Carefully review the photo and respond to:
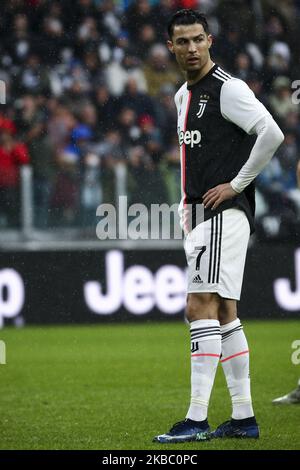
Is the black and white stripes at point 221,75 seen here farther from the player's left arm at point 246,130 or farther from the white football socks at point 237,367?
the white football socks at point 237,367

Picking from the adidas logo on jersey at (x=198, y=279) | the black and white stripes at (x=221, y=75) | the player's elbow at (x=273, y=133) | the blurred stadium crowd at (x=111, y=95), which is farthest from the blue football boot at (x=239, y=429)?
the blurred stadium crowd at (x=111, y=95)

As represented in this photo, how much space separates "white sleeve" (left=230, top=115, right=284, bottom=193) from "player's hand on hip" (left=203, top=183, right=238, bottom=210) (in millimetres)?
32

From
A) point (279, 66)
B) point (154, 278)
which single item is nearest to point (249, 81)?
point (279, 66)

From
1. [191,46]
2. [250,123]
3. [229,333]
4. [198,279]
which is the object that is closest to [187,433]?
[229,333]

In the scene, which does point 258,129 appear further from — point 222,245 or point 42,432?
point 42,432

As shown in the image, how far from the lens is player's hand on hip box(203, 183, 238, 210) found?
17.1ft

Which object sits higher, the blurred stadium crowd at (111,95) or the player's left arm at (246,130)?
the blurred stadium crowd at (111,95)

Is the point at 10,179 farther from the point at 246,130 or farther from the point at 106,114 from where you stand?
the point at 246,130

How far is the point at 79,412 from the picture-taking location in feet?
20.7

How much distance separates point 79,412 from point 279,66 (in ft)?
26.7

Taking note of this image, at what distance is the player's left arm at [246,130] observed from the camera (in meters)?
5.12

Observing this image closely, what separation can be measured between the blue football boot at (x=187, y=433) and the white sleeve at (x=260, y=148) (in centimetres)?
117

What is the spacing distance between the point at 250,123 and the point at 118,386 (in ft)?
9.88

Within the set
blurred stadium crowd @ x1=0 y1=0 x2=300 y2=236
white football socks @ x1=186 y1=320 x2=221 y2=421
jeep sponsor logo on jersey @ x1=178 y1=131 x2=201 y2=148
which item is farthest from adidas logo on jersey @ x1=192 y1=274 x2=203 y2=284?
blurred stadium crowd @ x1=0 y1=0 x2=300 y2=236
